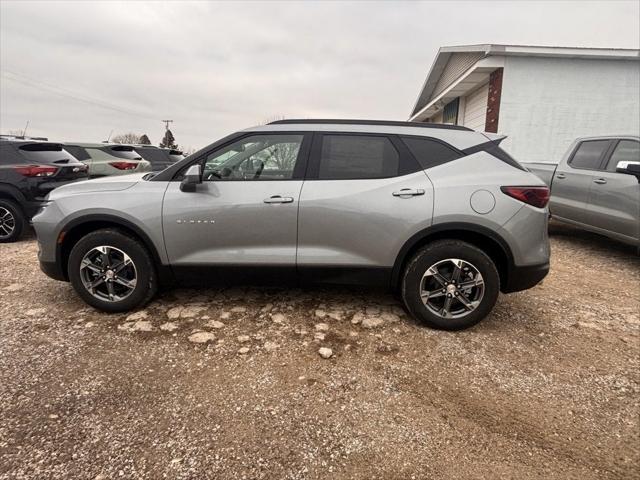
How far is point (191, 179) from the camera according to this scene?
3191mm

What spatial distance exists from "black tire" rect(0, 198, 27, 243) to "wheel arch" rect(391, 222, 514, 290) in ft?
21.0

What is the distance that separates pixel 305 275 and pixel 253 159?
43.1 inches

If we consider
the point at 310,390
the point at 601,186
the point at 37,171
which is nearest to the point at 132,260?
the point at 310,390

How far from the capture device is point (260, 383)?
2588 millimetres

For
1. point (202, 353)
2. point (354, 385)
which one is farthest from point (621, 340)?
point (202, 353)

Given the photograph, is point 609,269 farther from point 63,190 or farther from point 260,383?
point 63,190

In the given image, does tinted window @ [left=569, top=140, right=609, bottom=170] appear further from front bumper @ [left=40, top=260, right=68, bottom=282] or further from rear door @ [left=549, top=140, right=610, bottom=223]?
front bumper @ [left=40, top=260, right=68, bottom=282]

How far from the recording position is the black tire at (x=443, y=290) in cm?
317

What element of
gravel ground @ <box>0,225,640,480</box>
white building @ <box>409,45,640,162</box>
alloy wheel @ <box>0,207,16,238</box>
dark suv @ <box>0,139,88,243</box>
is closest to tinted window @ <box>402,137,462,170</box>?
gravel ground @ <box>0,225,640,480</box>

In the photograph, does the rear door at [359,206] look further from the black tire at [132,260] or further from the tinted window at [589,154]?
the tinted window at [589,154]

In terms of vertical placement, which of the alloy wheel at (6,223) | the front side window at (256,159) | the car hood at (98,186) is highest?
the front side window at (256,159)

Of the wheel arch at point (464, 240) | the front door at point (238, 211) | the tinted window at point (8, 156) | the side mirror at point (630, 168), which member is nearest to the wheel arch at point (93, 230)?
the front door at point (238, 211)

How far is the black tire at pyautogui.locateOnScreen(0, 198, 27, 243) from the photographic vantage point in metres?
6.42

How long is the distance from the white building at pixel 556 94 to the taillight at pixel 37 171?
11786 millimetres
